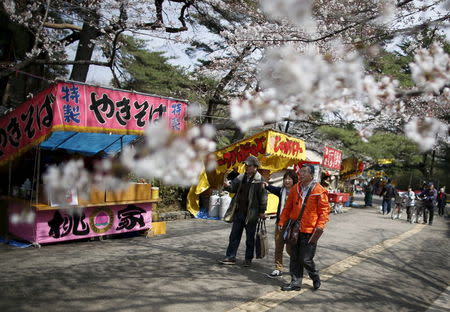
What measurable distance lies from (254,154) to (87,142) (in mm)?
5730

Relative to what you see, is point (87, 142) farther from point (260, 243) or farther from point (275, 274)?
point (275, 274)

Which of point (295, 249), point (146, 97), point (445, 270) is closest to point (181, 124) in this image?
point (146, 97)

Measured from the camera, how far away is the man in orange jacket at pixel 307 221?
17.4ft

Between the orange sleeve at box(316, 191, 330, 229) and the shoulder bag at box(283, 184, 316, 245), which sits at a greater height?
the orange sleeve at box(316, 191, 330, 229)

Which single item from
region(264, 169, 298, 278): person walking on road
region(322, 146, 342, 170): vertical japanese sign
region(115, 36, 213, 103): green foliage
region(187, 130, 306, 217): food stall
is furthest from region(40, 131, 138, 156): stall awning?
region(322, 146, 342, 170): vertical japanese sign

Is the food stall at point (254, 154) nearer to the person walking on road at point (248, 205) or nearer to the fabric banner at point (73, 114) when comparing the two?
the fabric banner at point (73, 114)

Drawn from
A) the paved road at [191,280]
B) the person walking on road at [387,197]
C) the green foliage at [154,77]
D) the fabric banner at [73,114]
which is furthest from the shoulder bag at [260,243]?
the person walking on road at [387,197]

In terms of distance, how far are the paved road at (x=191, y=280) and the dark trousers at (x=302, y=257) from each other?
308mm

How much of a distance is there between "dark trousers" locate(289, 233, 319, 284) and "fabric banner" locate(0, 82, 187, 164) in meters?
4.09

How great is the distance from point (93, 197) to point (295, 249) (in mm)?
4456

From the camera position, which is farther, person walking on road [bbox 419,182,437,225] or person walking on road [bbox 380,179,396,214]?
person walking on road [bbox 380,179,396,214]

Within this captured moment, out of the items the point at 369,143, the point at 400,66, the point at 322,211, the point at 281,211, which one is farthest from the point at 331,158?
the point at 322,211

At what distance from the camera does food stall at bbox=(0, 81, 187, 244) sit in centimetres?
Answer: 666

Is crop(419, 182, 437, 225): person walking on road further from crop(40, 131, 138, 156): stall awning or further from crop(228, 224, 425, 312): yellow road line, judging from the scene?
crop(40, 131, 138, 156): stall awning
